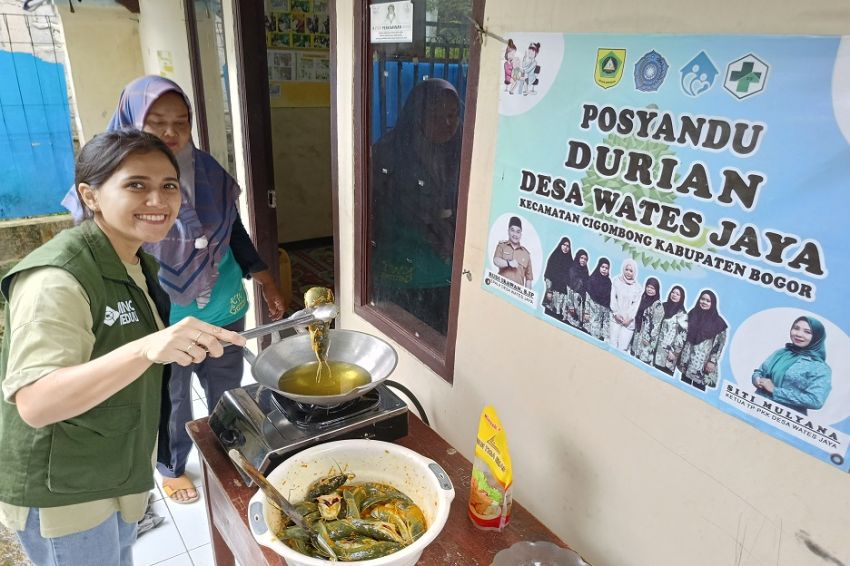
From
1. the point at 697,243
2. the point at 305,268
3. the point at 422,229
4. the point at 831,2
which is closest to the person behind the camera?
the point at 831,2

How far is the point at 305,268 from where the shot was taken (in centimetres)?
458

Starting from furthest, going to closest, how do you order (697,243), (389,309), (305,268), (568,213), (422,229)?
(305,268) < (389,309) < (422,229) < (568,213) < (697,243)

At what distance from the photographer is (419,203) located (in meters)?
1.72

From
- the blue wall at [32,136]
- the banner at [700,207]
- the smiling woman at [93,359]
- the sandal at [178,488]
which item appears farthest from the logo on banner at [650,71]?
the blue wall at [32,136]

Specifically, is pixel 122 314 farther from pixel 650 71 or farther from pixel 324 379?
pixel 650 71

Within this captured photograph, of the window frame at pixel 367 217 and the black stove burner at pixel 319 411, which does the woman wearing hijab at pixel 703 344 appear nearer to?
the window frame at pixel 367 217

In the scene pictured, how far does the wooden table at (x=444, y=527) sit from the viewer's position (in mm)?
1144

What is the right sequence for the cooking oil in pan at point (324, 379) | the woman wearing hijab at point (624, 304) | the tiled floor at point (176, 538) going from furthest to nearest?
the tiled floor at point (176, 538), the cooking oil in pan at point (324, 379), the woman wearing hijab at point (624, 304)

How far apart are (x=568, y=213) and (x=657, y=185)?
21 centimetres

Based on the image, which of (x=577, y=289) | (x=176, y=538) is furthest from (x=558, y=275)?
(x=176, y=538)

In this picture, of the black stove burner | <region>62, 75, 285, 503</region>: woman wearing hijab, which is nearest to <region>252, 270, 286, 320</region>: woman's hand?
<region>62, 75, 285, 503</region>: woman wearing hijab

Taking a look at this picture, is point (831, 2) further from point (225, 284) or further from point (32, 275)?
point (225, 284)

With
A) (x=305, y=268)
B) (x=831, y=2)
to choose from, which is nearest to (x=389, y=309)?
(x=831, y=2)

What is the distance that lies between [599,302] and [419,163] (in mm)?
794
